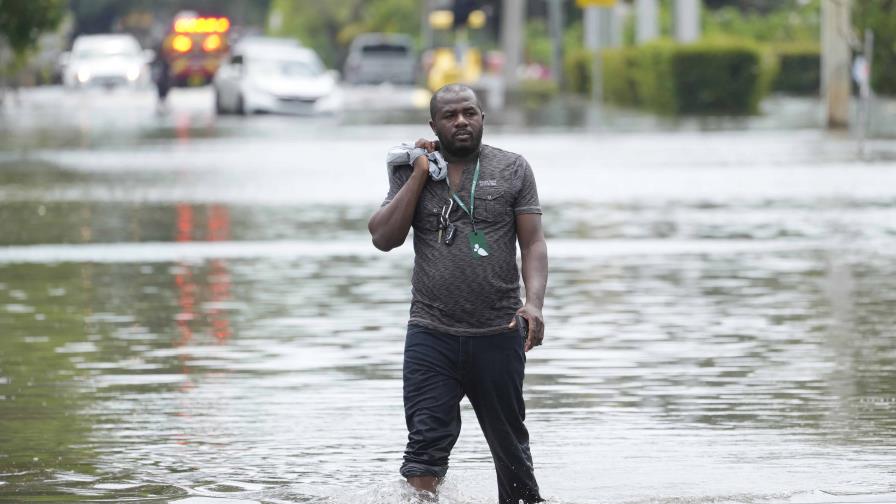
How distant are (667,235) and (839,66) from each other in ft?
59.2

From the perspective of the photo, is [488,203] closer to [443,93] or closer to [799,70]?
[443,93]

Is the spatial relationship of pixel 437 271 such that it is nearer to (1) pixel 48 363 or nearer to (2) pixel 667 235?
(1) pixel 48 363

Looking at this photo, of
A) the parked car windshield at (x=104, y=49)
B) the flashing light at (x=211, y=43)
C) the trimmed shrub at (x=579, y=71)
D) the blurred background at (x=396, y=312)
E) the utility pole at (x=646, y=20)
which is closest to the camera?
the blurred background at (x=396, y=312)

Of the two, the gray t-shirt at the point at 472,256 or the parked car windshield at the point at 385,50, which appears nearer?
the gray t-shirt at the point at 472,256

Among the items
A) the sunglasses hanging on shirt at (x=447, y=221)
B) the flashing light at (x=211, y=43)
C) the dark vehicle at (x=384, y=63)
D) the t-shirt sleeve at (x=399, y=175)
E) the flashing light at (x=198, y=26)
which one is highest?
the t-shirt sleeve at (x=399, y=175)

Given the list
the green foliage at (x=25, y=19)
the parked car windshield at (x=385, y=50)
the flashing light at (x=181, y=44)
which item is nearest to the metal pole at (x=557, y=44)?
the parked car windshield at (x=385, y=50)

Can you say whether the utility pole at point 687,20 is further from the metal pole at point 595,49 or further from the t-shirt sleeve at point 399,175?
the t-shirt sleeve at point 399,175

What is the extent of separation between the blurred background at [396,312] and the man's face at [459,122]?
1262mm

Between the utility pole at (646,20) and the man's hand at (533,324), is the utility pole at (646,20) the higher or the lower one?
the lower one

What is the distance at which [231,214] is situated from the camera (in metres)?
20.6

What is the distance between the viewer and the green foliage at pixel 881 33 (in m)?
31.1

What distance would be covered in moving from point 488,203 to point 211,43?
204ft

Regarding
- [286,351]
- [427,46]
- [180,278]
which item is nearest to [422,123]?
[180,278]

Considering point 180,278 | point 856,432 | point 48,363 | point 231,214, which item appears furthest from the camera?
point 231,214
